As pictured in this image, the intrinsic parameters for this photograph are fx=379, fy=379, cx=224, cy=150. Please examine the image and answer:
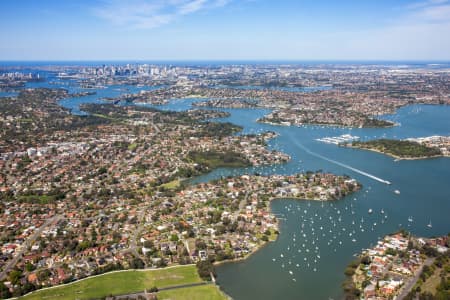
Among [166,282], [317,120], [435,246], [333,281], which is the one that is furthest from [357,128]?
[166,282]

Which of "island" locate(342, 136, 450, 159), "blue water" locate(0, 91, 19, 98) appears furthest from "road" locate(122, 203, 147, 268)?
"blue water" locate(0, 91, 19, 98)

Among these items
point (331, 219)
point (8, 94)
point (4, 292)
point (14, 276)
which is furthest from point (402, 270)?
point (8, 94)

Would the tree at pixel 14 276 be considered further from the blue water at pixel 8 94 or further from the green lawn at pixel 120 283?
the blue water at pixel 8 94

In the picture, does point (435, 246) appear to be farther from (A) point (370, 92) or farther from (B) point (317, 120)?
(A) point (370, 92)

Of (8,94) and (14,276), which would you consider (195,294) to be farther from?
(8,94)

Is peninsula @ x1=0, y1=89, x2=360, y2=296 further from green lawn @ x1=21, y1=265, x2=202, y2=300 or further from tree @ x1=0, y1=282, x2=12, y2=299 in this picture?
green lawn @ x1=21, y1=265, x2=202, y2=300

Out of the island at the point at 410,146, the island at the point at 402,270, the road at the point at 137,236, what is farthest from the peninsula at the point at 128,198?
the island at the point at 410,146
